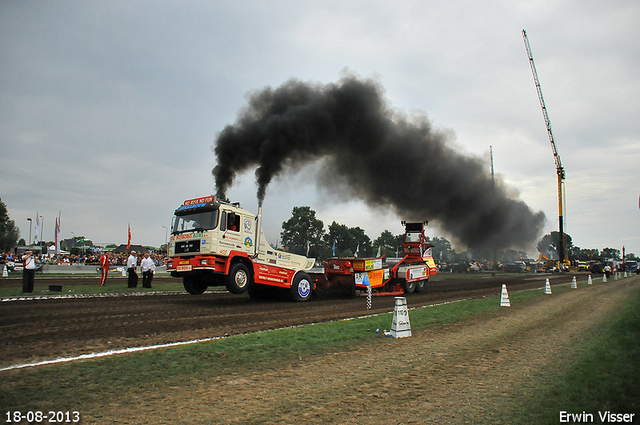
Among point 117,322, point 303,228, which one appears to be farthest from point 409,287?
point 303,228

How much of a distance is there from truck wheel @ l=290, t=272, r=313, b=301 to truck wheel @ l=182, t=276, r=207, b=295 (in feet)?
10.8

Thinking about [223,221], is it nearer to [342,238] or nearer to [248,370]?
[248,370]

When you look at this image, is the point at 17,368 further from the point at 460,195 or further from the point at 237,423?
the point at 460,195

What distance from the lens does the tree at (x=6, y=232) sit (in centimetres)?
8466

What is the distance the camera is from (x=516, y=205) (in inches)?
1636

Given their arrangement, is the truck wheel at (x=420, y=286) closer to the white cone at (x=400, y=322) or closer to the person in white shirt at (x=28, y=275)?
the white cone at (x=400, y=322)

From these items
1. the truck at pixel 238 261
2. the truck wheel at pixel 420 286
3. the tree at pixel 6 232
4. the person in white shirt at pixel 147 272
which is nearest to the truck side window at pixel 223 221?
the truck at pixel 238 261

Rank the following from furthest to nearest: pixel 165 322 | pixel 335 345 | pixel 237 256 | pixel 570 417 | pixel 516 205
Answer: pixel 516 205 < pixel 237 256 < pixel 165 322 < pixel 335 345 < pixel 570 417

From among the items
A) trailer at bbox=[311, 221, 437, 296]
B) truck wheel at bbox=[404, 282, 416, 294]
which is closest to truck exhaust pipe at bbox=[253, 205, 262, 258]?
trailer at bbox=[311, 221, 437, 296]

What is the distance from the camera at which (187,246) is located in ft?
43.8

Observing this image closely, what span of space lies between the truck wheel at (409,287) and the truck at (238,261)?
274 cm

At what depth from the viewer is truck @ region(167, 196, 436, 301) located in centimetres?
1310

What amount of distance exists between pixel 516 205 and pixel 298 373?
41.7m

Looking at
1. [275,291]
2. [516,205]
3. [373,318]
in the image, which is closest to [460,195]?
[516,205]
